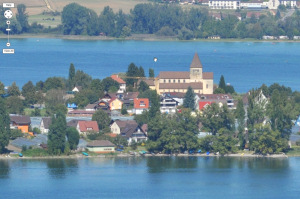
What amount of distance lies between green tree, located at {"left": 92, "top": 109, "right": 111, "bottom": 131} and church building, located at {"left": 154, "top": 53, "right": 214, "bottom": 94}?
8535mm

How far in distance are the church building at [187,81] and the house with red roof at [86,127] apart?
9.27 metres

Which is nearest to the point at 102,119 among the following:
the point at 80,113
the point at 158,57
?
the point at 80,113

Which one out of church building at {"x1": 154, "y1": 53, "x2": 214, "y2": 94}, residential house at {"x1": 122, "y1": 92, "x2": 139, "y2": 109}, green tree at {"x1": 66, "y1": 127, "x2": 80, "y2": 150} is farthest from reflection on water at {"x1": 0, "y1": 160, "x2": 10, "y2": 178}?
church building at {"x1": 154, "y1": 53, "x2": 214, "y2": 94}

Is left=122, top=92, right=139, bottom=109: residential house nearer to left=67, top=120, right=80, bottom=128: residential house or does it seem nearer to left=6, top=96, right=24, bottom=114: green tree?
left=6, top=96, right=24, bottom=114: green tree

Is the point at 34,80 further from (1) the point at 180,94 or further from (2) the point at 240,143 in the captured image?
(2) the point at 240,143

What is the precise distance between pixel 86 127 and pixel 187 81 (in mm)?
10966

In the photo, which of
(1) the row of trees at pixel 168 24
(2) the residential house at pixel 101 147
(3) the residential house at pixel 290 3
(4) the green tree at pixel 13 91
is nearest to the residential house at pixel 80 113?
(4) the green tree at pixel 13 91

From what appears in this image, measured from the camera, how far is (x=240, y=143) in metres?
32.9

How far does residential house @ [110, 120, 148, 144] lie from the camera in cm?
3341

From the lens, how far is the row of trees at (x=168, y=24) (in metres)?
90.7

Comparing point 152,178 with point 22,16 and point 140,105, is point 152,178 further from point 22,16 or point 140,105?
point 22,16

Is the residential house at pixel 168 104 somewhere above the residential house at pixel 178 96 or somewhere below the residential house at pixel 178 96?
below

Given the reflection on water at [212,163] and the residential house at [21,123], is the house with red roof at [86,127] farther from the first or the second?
the reflection on water at [212,163]

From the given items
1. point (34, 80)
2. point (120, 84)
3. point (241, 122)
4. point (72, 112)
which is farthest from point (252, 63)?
point (241, 122)
